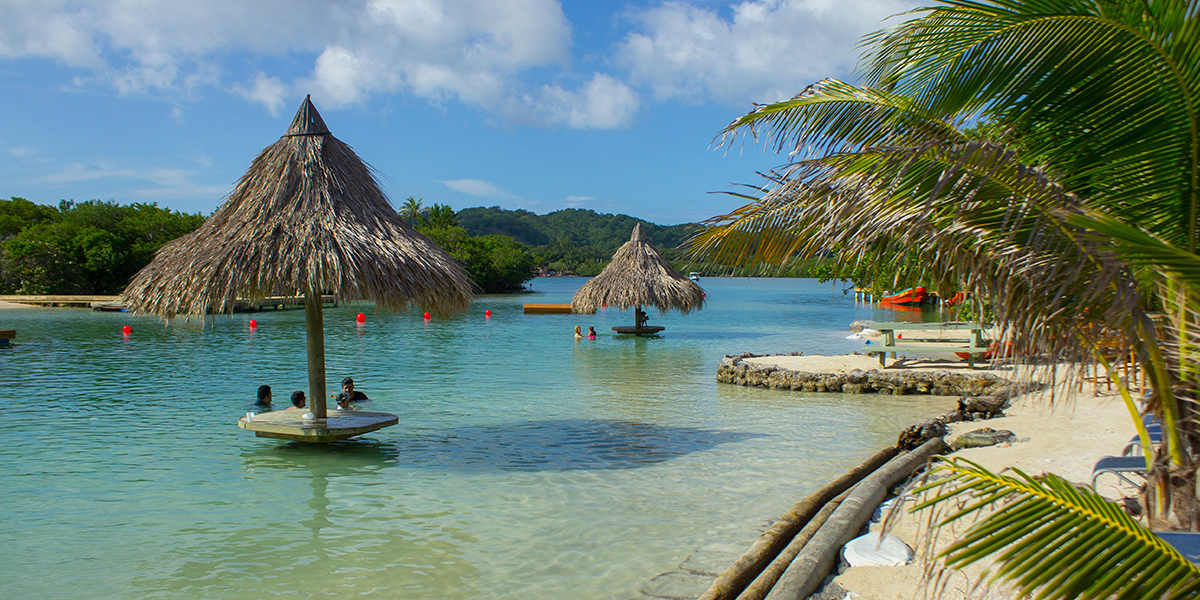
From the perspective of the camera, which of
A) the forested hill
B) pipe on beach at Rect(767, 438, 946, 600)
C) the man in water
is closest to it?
pipe on beach at Rect(767, 438, 946, 600)

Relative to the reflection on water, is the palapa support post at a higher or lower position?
higher

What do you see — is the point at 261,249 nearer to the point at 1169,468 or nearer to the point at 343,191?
the point at 343,191

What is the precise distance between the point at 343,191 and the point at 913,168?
6.38 meters

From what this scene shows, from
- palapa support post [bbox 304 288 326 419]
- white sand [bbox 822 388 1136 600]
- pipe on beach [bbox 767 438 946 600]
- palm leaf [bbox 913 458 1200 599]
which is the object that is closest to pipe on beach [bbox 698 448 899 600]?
pipe on beach [bbox 767 438 946 600]

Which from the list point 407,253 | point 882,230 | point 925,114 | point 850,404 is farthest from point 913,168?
point 850,404

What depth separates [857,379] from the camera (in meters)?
12.4

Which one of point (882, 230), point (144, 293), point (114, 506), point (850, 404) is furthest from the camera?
point (850, 404)

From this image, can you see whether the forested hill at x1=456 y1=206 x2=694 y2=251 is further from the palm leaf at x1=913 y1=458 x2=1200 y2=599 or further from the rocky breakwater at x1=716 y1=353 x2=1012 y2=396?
the palm leaf at x1=913 y1=458 x2=1200 y2=599

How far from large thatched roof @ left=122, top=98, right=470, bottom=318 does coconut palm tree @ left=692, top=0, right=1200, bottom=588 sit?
16.2ft

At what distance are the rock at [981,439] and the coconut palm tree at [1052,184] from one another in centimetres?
466

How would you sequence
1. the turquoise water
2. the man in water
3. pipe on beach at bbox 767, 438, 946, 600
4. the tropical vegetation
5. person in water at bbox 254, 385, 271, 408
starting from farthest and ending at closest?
the tropical vegetation, person in water at bbox 254, 385, 271, 408, the man in water, the turquoise water, pipe on beach at bbox 767, 438, 946, 600

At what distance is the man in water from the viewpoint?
358 inches

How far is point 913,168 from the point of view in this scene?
2988 mm

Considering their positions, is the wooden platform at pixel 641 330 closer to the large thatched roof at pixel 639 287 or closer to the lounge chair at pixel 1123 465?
the large thatched roof at pixel 639 287
